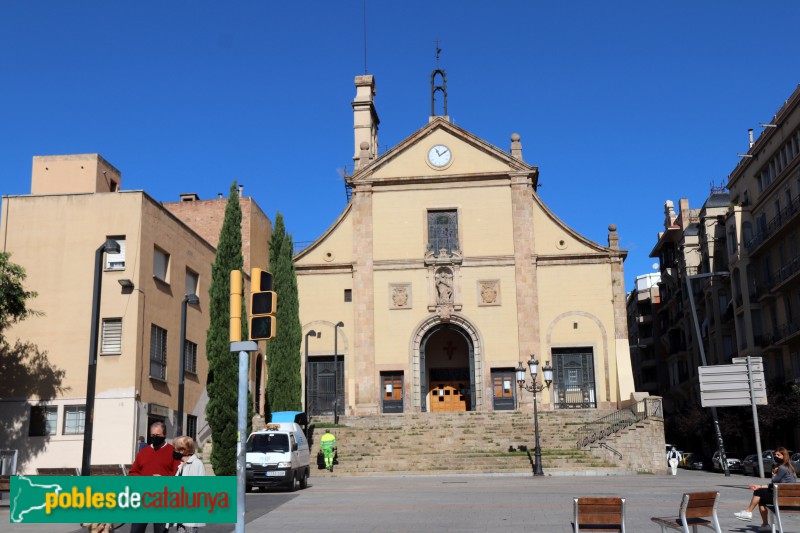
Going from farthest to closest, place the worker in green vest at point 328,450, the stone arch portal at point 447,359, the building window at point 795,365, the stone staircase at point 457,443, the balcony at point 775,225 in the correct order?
the stone arch portal at point 447,359, the building window at point 795,365, the balcony at point 775,225, the worker in green vest at point 328,450, the stone staircase at point 457,443

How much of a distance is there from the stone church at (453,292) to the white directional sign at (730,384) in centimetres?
1536

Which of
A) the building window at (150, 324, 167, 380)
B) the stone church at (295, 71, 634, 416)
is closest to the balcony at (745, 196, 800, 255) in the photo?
the stone church at (295, 71, 634, 416)

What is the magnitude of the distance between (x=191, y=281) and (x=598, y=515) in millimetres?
25384

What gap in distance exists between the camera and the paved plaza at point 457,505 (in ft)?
47.4

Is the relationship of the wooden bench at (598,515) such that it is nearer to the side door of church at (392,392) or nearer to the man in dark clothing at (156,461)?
the man in dark clothing at (156,461)

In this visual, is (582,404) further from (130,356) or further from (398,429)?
(130,356)

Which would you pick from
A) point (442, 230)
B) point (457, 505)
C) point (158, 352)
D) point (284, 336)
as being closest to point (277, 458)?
point (457, 505)

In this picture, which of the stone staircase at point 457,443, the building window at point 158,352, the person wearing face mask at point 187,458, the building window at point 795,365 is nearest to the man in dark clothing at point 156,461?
the person wearing face mask at point 187,458

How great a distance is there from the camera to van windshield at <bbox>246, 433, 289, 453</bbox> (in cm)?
2434

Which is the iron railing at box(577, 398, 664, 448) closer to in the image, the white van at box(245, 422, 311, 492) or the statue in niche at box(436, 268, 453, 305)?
the statue in niche at box(436, 268, 453, 305)

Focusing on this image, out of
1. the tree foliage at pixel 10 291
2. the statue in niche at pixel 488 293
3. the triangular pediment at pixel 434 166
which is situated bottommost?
the tree foliage at pixel 10 291

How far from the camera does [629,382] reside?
39562mm

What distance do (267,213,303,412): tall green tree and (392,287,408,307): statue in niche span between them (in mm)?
4941

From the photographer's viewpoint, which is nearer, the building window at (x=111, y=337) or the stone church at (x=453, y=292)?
the building window at (x=111, y=337)
